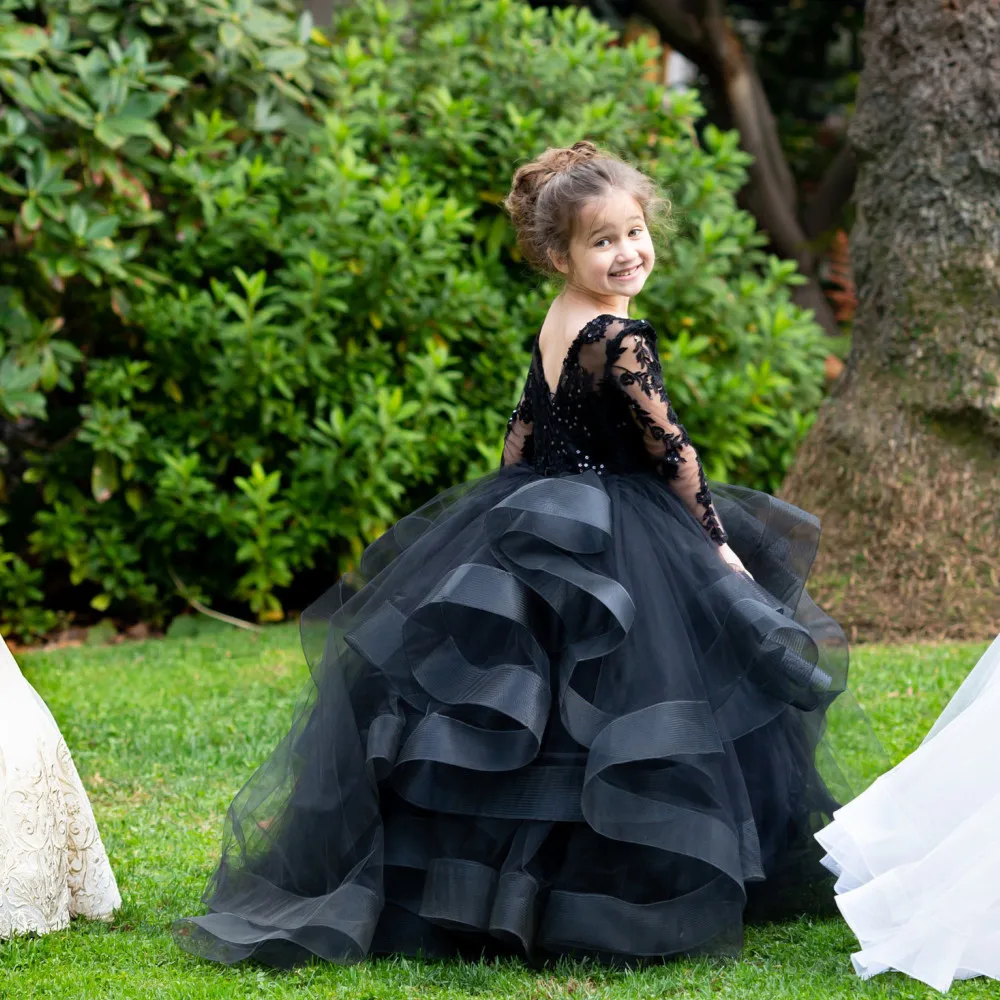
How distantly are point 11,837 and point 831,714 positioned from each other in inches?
73.3

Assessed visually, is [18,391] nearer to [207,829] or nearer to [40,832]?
[207,829]

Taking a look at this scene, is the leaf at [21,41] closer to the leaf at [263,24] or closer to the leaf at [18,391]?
the leaf at [263,24]

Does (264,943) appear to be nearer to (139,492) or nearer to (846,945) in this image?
(846,945)

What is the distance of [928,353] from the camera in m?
5.98

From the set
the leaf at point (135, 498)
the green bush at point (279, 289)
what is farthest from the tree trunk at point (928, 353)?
the leaf at point (135, 498)

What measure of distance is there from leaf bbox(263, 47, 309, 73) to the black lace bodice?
12.2ft

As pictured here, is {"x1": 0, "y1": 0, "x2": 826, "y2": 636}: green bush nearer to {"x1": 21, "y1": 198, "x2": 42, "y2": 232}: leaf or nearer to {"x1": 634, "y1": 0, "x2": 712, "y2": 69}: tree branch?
{"x1": 21, "y1": 198, "x2": 42, "y2": 232}: leaf

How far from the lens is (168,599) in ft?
22.8

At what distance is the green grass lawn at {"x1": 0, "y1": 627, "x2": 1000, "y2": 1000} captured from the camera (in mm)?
2875

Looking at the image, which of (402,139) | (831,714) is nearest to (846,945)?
(831,714)

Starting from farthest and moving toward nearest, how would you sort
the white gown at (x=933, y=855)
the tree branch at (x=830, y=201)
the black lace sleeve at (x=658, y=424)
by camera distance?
the tree branch at (x=830, y=201) < the black lace sleeve at (x=658, y=424) < the white gown at (x=933, y=855)

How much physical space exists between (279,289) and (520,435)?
10.1ft

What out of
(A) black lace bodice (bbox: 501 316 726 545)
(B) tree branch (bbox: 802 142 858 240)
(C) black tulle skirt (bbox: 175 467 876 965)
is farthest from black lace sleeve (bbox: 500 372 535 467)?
(B) tree branch (bbox: 802 142 858 240)

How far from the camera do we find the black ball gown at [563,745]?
2932 mm
